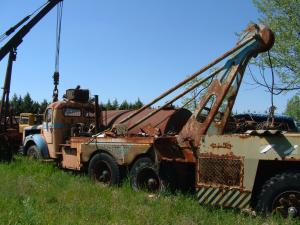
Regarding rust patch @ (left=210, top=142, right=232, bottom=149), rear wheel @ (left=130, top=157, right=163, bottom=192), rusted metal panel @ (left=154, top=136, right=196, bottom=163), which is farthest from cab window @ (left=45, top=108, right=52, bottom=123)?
rust patch @ (left=210, top=142, right=232, bottom=149)

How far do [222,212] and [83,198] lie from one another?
2.77 metres

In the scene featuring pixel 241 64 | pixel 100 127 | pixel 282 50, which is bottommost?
pixel 100 127

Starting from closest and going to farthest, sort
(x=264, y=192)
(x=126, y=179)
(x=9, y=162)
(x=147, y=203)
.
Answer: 1. (x=264, y=192)
2. (x=147, y=203)
3. (x=126, y=179)
4. (x=9, y=162)

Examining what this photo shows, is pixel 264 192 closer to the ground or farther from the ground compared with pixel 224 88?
closer to the ground

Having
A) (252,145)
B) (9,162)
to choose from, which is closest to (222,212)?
(252,145)

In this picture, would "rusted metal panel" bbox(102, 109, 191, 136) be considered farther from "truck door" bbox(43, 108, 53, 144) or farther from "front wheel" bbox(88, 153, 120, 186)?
"truck door" bbox(43, 108, 53, 144)

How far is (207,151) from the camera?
28.2 feet

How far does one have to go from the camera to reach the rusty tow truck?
760cm

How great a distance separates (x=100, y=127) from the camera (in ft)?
46.9

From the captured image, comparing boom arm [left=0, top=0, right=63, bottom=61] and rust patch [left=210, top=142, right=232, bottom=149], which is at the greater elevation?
boom arm [left=0, top=0, right=63, bottom=61]

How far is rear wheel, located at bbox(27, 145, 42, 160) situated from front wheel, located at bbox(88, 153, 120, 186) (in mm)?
3506

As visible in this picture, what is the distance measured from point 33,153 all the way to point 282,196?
9745 mm

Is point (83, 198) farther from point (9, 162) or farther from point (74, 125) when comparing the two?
point (9, 162)

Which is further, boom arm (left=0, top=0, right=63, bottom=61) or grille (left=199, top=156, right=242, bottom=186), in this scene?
boom arm (left=0, top=0, right=63, bottom=61)
